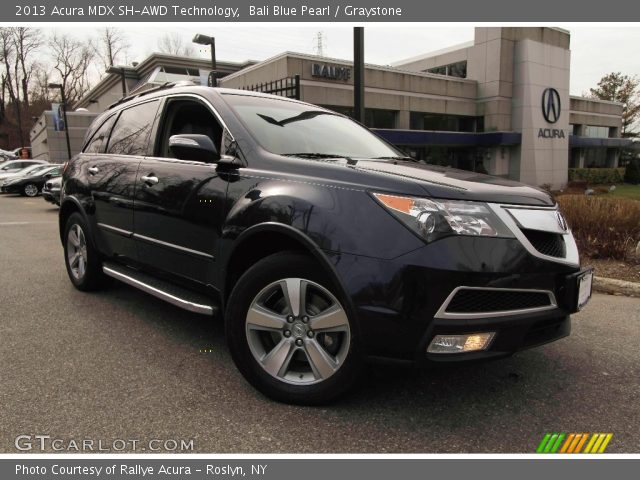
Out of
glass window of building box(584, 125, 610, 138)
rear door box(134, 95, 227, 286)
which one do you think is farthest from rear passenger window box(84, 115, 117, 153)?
glass window of building box(584, 125, 610, 138)

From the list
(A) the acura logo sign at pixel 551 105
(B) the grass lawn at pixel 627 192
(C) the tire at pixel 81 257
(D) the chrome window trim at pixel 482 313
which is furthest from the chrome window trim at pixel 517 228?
(A) the acura logo sign at pixel 551 105

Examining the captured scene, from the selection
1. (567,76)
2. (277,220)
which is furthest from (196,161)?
(567,76)

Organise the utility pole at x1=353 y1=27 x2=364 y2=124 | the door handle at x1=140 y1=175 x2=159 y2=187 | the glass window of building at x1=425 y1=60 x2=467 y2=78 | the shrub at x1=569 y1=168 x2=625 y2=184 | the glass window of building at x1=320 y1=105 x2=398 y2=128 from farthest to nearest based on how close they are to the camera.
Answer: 1. the shrub at x1=569 y1=168 x2=625 y2=184
2. the glass window of building at x1=425 y1=60 x2=467 y2=78
3. the glass window of building at x1=320 y1=105 x2=398 y2=128
4. the utility pole at x1=353 y1=27 x2=364 y2=124
5. the door handle at x1=140 y1=175 x2=159 y2=187

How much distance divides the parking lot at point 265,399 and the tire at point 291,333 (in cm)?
13

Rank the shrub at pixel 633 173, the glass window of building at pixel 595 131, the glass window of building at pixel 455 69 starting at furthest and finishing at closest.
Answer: the shrub at pixel 633 173 < the glass window of building at pixel 595 131 < the glass window of building at pixel 455 69

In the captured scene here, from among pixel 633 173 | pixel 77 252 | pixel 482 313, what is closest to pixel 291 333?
pixel 482 313

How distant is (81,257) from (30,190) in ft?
63.5

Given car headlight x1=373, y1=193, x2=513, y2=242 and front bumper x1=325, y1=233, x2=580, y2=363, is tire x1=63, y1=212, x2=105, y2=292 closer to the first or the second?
front bumper x1=325, y1=233, x2=580, y2=363

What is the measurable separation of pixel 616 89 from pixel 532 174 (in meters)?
28.2

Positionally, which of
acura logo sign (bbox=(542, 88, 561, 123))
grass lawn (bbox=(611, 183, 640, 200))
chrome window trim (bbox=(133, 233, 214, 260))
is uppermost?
acura logo sign (bbox=(542, 88, 561, 123))

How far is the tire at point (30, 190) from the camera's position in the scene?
2147cm

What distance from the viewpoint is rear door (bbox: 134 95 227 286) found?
3244 mm

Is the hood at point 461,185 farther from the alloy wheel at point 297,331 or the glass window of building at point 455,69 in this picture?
the glass window of building at point 455,69

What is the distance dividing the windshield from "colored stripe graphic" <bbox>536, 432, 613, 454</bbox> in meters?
2.02
